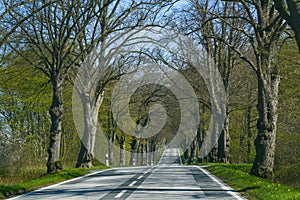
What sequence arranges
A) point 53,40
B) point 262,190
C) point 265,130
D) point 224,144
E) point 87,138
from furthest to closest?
1. point 224,144
2. point 87,138
3. point 53,40
4. point 265,130
5. point 262,190

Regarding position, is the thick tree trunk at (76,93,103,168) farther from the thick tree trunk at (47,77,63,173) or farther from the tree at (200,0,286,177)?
the tree at (200,0,286,177)

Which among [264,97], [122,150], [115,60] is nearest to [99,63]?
[115,60]

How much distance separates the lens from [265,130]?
52.9 ft

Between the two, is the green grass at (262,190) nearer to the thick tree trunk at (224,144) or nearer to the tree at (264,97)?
the tree at (264,97)

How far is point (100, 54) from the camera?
24.2 m

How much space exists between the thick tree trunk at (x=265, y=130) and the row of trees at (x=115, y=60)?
38 mm

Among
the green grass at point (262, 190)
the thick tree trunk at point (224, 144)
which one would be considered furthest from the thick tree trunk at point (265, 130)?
the thick tree trunk at point (224, 144)

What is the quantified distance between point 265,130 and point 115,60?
14.0 meters

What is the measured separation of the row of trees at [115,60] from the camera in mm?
16031

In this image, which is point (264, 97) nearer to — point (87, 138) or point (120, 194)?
point (120, 194)

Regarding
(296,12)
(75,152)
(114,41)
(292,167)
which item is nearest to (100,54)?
(114,41)

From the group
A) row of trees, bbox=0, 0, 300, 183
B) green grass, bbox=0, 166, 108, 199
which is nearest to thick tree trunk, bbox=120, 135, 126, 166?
row of trees, bbox=0, 0, 300, 183

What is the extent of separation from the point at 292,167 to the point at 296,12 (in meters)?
16.9

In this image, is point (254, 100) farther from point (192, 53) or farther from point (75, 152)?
point (75, 152)
